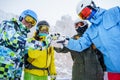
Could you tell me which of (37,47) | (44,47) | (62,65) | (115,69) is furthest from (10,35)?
(62,65)

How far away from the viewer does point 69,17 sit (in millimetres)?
59031

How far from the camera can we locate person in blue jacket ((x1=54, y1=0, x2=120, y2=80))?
99.8 inches

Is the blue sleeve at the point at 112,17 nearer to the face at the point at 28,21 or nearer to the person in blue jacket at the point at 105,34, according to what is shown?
the person in blue jacket at the point at 105,34

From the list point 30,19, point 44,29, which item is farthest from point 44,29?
point 30,19

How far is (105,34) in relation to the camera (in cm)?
268

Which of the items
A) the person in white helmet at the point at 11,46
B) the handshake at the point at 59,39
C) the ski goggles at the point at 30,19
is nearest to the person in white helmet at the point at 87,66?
the handshake at the point at 59,39

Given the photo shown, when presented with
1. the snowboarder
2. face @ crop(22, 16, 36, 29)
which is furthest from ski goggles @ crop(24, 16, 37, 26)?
the snowboarder

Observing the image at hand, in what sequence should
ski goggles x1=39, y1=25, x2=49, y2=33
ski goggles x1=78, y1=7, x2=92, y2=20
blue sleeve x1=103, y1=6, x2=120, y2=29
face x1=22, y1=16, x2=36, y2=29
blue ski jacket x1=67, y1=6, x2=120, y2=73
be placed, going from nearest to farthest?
blue ski jacket x1=67, y1=6, x2=120, y2=73
blue sleeve x1=103, y1=6, x2=120, y2=29
ski goggles x1=78, y1=7, x2=92, y2=20
face x1=22, y1=16, x2=36, y2=29
ski goggles x1=39, y1=25, x2=49, y2=33

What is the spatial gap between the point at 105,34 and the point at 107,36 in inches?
2.0

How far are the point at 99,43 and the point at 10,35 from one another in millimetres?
1231

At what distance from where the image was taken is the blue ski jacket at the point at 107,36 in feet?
8.32

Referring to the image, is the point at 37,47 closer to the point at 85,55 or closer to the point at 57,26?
the point at 85,55

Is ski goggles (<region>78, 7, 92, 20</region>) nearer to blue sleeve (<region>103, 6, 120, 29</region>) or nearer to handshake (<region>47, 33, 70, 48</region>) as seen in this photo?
blue sleeve (<region>103, 6, 120, 29</region>)

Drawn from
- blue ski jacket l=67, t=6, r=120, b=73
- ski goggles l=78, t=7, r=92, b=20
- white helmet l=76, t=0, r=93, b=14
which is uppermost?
white helmet l=76, t=0, r=93, b=14
